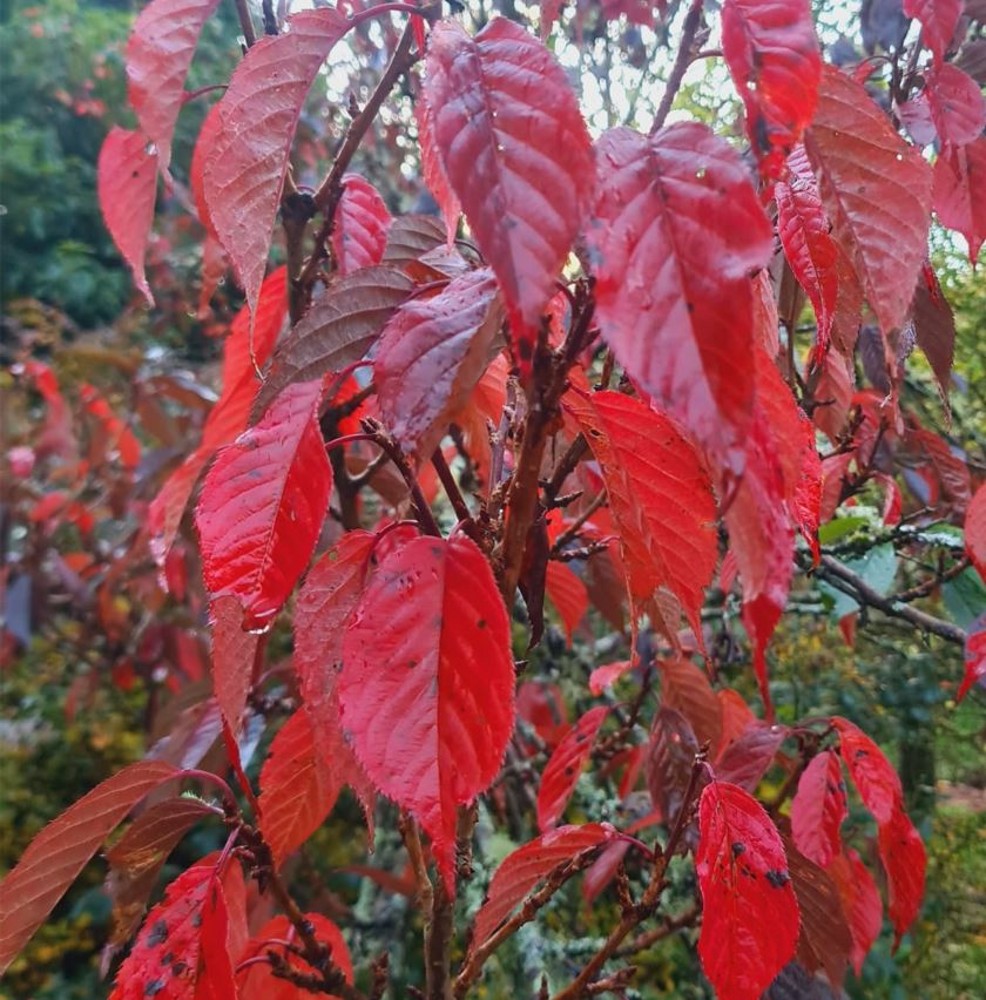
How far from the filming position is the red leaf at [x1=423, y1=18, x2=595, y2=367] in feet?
0.85

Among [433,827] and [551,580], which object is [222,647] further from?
[551,580]

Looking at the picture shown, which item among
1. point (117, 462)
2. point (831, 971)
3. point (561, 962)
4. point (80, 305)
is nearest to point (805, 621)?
point (561, 962)

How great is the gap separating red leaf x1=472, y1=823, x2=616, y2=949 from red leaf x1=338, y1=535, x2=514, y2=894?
0.28 meters

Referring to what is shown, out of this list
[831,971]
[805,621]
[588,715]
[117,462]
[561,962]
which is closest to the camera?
[831,971]

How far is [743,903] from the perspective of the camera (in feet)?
1.64

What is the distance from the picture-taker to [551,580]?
939 mm

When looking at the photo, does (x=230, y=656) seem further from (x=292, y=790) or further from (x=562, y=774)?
(x=562, y=774)

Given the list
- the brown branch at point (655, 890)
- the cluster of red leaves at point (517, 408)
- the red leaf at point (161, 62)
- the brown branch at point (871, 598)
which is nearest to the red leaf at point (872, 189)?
the cluster of red leaves at point (517, 408)

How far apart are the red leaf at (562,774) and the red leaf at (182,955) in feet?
1.28

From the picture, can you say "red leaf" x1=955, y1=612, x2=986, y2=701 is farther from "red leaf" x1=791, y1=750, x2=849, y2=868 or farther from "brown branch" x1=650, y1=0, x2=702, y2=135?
"brown branch" x1=650, y1=0, x2=702, y2=135

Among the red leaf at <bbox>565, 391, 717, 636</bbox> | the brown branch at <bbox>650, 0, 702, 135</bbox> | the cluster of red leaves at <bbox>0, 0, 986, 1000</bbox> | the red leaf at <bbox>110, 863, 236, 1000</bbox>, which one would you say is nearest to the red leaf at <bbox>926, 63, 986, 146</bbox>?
the cluster of red leaves at <bbox>0, 0, 986, 1000</bbox>

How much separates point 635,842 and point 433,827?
33cm

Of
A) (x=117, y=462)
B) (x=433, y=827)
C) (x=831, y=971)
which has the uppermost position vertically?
(x=433, y=827)

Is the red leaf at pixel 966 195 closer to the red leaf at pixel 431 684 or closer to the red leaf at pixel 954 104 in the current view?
the red leaf at pixel 954 104
